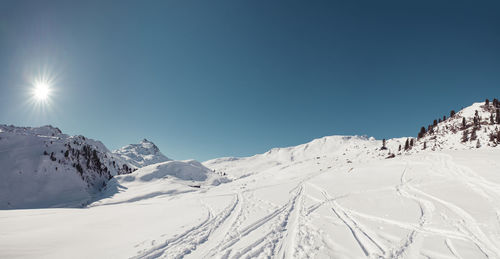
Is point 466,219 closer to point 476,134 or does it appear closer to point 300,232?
point 300,232

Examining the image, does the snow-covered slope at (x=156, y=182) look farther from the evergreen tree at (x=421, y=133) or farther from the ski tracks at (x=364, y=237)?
the evergreen tree at (x=421, y=133)

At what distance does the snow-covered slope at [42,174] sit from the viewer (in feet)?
172

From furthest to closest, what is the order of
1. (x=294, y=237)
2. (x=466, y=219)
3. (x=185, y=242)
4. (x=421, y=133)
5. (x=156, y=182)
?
(x=421, y=133)
(x=156, y=182)
(x=466, y=219)
(x=294, y=237)
(x=185, y=242)

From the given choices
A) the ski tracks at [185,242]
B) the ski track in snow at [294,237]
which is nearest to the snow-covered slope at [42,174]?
the ski tracks at [185,242]

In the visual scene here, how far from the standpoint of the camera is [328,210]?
1161 cm

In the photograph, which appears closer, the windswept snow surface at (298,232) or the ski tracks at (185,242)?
the windswept snow surface at (298,232)

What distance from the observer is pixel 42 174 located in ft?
191

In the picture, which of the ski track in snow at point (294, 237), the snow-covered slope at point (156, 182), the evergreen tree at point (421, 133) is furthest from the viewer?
the evergreen tree at point (421, 133)

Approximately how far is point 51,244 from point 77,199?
73.2 m

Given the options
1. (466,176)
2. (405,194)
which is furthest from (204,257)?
(466,176)

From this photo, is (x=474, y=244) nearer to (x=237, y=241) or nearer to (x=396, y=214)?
(x=396, y=214)

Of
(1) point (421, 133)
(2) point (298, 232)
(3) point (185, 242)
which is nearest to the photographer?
(3) point (185, 242)

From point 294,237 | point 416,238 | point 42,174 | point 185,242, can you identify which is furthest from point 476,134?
point 42,174

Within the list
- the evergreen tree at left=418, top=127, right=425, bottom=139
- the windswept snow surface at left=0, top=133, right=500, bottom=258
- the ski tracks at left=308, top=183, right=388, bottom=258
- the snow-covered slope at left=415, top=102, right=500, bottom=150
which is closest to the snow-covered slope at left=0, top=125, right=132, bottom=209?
the windswept snow surface at left=0, top=133, right=500, bottom=258
